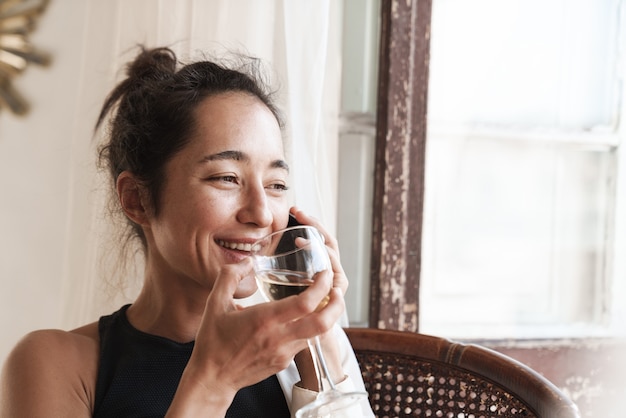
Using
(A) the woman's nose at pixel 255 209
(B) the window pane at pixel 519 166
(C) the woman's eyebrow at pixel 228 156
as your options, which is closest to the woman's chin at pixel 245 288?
(A) the woman's nose at pixel 255 209

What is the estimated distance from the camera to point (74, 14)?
2.07 meters

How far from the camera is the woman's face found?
1215 millimetres

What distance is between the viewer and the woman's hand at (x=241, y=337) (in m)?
0.89

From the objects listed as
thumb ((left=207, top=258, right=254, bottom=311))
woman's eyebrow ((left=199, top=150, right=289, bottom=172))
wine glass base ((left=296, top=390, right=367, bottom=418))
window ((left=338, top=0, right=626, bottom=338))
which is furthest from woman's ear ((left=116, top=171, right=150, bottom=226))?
window ((left=338, top=0, right=626, bottom=338))

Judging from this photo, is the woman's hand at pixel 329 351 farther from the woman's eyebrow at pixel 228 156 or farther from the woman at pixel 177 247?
the woman's eyebrow at pixel 228 156

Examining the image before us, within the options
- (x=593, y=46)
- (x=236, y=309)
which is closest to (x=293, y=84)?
(x=236, y=309)

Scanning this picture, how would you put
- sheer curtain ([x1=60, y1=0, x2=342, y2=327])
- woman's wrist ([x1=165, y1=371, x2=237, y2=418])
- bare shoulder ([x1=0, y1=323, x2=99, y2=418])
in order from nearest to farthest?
woman's wrist ([x1=165, y1=371, x2=237, y2=418]) → bare shoulder ([x1=0, y1=323, x2=99, y2=418]) → sheer curtain ([x1=60, y1=0, x2=342, y2=327])

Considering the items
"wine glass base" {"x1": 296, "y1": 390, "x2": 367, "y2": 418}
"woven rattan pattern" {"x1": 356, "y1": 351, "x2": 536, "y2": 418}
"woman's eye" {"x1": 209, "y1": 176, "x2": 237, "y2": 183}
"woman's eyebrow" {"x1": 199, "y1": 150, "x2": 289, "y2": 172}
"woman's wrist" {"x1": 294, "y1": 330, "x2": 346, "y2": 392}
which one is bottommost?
"woven rattan pattern" {"x1": 356, "y1": 351, "x2": 536, "y2": 418}

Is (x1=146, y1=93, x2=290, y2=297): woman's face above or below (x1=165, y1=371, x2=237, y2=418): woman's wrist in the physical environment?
above

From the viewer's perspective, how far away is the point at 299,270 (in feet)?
2.98

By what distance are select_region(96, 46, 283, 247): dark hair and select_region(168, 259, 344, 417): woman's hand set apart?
0.41 metres

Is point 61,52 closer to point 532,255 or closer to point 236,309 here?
point 236,309

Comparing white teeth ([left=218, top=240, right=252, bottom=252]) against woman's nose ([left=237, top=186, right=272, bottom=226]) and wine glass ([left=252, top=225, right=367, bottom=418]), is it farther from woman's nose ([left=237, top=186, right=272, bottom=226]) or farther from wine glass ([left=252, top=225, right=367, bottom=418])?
wine glass ([left=252, top=225, right=367, bottom=418])

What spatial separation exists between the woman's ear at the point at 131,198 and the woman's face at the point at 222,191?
0.25 feet
